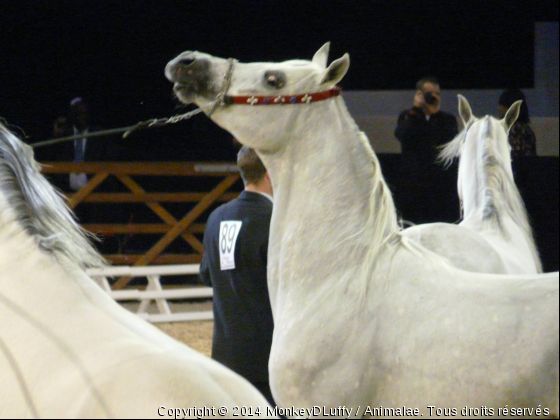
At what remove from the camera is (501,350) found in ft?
5.11

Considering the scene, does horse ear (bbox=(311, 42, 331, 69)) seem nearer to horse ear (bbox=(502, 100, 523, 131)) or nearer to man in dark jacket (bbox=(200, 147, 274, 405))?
man in dark jacket (bbox=(200, 147, 274, 405))

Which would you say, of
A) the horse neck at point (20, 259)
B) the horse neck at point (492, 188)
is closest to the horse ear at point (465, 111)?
the horse neck at point (492, 188)

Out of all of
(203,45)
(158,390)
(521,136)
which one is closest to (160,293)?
(203,45)

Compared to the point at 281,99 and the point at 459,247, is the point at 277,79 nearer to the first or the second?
the point at 281,99

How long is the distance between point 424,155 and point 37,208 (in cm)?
412

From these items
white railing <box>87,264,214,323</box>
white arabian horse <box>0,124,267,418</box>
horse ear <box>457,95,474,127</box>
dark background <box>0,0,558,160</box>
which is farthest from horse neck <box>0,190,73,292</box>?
dark background <box>0,0,558,160</box>

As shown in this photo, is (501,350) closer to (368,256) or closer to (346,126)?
(368,256)

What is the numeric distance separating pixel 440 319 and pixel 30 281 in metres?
0.89

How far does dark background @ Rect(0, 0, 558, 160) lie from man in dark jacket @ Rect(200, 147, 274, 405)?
12.0 feet

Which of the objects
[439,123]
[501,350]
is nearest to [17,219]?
[501,350]

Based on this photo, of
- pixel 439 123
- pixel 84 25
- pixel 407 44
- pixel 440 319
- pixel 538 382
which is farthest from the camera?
pixel 407 44

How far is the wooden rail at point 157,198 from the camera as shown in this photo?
20.4 feet

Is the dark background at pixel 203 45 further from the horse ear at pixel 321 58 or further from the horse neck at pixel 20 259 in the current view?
the horse neck at pixel 20 259

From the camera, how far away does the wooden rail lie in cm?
621
